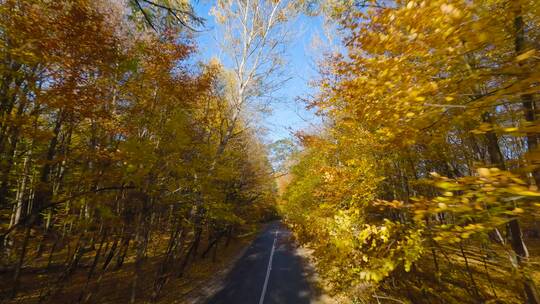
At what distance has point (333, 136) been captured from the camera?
10141 mm

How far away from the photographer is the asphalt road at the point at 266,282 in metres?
9.90

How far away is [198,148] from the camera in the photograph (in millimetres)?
9320

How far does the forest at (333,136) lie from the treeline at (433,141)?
0.04 m

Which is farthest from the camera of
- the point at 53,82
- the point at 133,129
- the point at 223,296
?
the point at 223,296

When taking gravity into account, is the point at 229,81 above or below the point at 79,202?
above

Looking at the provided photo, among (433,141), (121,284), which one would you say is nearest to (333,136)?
(433,141)

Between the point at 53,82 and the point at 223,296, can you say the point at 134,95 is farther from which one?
the point at 223,296

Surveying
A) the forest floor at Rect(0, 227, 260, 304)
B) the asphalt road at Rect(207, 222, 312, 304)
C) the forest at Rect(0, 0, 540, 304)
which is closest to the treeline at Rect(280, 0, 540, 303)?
the forest at Rect(0, 0, 540, 304)

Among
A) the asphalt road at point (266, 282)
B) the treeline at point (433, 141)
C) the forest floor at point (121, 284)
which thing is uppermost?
the treeline at point (433, 141)

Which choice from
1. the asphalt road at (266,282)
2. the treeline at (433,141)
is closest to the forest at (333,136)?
the treeline at (433,141)

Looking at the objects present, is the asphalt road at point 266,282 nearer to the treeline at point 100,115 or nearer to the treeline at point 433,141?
the treeline at point 433,141

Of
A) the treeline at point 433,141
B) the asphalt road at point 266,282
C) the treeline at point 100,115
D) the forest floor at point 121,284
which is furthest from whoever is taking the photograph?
the asphalt road at point 266,282

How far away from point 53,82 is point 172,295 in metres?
A: 9.19

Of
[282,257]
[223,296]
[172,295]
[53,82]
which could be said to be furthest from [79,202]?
[282,257]
